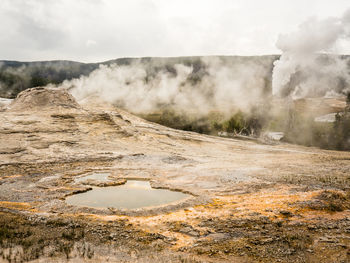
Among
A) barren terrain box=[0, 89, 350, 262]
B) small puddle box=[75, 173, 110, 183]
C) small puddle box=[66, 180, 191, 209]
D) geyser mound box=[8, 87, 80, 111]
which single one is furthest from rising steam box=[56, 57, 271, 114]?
small puddle box=[66, 180, 191, 209]

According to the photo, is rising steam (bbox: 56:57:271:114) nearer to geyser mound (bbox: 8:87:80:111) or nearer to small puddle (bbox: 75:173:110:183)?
geyser mound (bbox: 8:87:80:111)

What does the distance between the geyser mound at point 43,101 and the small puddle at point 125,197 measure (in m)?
13.7

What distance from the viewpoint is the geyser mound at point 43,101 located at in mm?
20453

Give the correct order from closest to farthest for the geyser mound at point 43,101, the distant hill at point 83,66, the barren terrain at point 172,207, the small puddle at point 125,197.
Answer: the barren terrain at point 172,207 < the small puddle at point 125,197 < the geyser mound at point 43,101 < the distant hill at point 83,66

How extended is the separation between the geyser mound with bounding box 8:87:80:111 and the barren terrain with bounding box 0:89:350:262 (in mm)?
3407

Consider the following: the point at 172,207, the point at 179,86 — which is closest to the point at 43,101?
the point at 172,207

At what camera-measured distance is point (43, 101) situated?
835 inches

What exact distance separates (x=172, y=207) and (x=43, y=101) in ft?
60.7

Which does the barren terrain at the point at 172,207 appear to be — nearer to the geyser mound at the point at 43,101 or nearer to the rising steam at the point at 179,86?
the geyser mound at the point at 43,101

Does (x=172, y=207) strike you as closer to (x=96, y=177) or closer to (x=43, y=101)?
(x=96, y=177)

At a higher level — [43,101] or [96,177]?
[43,101]

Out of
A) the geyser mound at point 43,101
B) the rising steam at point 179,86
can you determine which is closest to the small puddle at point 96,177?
the geyser mound at point 43,101

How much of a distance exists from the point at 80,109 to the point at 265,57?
158ft

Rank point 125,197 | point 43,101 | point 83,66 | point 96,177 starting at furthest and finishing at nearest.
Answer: point 83,66 < point 43,101 < point 96,177 < point 125,197
